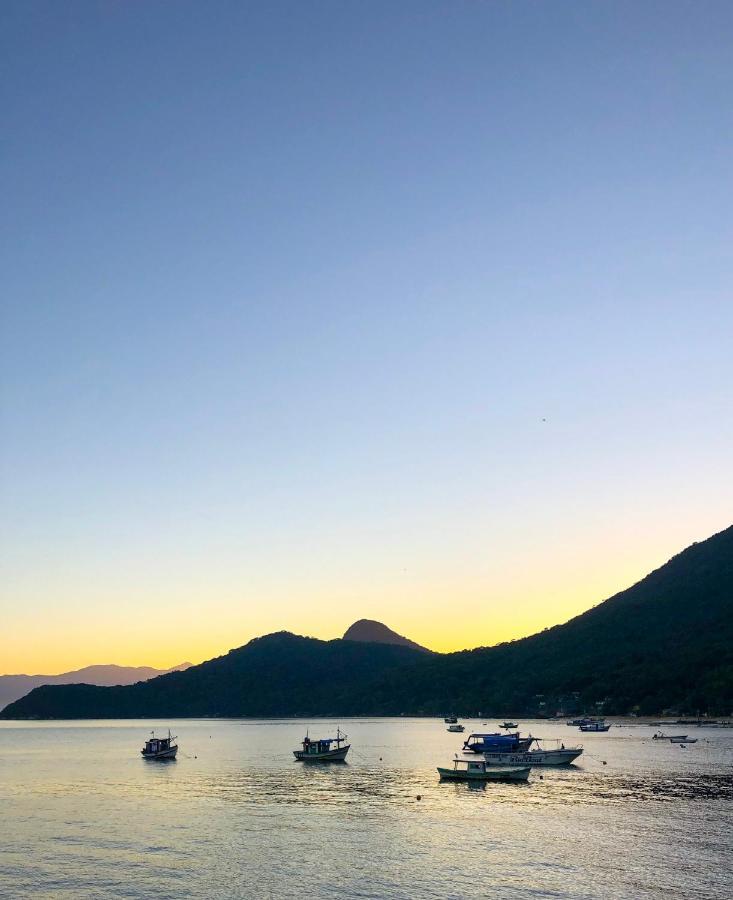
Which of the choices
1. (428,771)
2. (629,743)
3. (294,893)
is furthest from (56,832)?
(629,743)

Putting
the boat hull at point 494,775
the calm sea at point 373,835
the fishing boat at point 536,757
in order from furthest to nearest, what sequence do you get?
1. the fishing boat at point 536,757
2. the boat hull at point 494,775
3. the calm sea at point 373,835

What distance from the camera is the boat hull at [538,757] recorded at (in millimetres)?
123906

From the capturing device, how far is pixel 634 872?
176ft

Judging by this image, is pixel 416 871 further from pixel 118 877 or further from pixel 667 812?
pixel 667 812

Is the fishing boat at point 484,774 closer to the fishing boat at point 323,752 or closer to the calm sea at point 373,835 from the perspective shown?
the calm sea at point 373,835

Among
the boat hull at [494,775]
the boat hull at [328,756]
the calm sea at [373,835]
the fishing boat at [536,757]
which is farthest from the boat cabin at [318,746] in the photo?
the boat hull at [494,775]

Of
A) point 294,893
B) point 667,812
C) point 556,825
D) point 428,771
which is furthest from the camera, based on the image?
point 428,771

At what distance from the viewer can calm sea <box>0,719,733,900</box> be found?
51.9m

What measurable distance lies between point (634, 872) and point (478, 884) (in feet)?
36.1

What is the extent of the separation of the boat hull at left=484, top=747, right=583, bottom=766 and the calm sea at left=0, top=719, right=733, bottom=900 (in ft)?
14.6

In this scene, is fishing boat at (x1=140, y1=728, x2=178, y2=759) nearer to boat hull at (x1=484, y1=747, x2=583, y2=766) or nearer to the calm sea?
the calm sea

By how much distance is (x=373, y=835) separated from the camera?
69.1m

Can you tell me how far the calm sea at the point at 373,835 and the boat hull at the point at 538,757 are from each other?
446 centimetres

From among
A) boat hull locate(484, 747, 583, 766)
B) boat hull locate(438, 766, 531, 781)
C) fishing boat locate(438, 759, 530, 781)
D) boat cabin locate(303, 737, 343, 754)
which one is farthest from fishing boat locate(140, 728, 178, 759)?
boat hull locate(438, 766, 531, 781)
